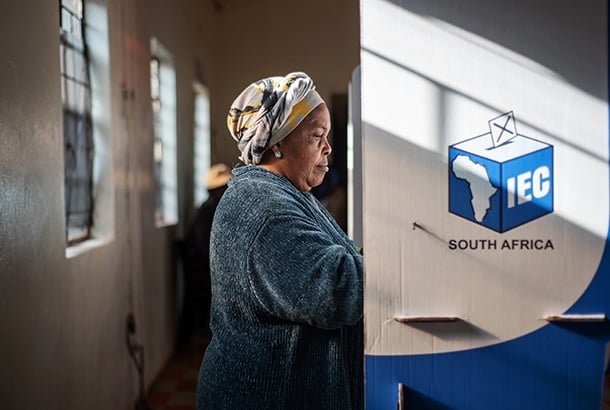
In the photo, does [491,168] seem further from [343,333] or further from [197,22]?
[197,22]

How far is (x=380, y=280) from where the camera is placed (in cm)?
94

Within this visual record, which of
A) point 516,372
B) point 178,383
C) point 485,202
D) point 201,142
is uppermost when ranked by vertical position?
point 201,142

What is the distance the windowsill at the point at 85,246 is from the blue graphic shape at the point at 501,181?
5.81 feet

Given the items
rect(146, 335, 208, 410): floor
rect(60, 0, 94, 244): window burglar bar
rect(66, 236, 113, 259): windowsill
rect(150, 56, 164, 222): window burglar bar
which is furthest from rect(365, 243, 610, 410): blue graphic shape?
rect(150, 56, 164, 222): window burglar bar

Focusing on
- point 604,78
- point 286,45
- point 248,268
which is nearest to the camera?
point 604,78

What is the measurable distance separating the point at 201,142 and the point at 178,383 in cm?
275

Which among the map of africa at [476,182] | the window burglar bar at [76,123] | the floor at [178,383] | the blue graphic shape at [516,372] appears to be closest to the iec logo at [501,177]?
the map of africa at [476,182]

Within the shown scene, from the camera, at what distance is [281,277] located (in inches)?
40.6

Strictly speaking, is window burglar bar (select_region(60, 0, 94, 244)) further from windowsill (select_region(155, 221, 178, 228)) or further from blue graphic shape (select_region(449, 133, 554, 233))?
blue graphic shape (select_region(449, 133, 554, 233))

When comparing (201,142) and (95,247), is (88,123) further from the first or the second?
(201,142)

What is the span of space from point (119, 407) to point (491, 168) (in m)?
2.68

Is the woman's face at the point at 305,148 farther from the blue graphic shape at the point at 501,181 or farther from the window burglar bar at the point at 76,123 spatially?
the window burglar bar at the point at 76,123

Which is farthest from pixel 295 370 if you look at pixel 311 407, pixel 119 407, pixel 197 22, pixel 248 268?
pixel 197 22

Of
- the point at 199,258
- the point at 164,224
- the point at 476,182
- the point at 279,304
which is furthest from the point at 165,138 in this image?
the point at 476,182
